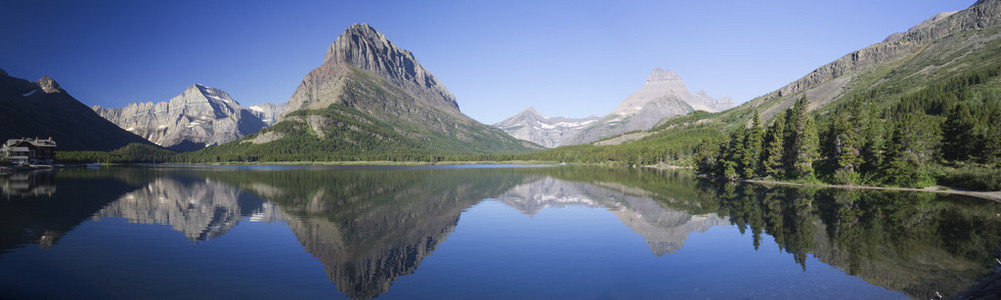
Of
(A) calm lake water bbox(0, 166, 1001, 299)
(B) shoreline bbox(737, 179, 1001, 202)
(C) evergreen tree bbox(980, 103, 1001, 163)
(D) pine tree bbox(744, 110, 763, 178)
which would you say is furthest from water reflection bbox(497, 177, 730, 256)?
(C) evergreen tree bbox(980, 103, 1001, 163)

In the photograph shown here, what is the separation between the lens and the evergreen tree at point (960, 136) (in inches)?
2734

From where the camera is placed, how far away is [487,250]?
88.7 ft

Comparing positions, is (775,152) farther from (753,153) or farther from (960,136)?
(960,136)

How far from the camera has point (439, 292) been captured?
18.1 m

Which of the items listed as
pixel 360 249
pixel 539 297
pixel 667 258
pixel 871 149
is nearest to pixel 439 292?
pixel 539 297

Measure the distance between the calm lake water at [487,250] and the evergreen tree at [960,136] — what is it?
29.2m

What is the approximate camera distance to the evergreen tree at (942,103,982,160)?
69.4 metres

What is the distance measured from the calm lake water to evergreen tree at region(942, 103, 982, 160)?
29.2m

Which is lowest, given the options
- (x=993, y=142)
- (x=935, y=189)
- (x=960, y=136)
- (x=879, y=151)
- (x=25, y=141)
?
(x=935, y=189)

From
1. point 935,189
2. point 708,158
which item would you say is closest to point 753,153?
point 708,158

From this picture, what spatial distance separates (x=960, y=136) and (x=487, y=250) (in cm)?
8553

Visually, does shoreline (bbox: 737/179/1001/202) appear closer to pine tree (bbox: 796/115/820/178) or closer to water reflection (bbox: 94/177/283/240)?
pine tree (bbox: 796/115/820/178)

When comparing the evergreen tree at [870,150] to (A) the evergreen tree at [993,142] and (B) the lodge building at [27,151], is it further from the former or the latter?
(B) the lodge building at [27,151]

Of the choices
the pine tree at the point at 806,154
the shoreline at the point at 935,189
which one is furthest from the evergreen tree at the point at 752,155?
the shoreline at the point at 935,189
